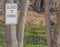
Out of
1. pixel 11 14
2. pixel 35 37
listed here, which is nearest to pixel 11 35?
pixel 11 14

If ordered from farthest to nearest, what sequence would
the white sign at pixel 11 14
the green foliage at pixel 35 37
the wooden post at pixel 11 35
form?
the green foliage at pixel 35 37, the wooden post at pixel 11 35, the white sign at pixel 11 14

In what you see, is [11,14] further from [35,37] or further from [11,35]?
[35,37]

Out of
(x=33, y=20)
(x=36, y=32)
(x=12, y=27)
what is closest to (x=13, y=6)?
(x=12, y=27)

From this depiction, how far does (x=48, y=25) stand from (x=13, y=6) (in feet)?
2.78

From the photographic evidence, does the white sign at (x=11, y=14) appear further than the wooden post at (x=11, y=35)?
No

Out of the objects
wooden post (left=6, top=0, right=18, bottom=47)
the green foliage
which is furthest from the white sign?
the green foliage

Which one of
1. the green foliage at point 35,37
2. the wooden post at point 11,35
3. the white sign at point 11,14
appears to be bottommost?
the green foliage at point 35,37

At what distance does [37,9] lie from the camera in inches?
634

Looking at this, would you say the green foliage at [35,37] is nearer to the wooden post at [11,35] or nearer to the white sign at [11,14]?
the wooden post at [11,35]

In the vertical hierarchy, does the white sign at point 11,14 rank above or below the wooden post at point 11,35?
above

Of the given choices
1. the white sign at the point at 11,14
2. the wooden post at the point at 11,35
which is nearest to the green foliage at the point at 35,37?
the wooden post at the point at 11,35

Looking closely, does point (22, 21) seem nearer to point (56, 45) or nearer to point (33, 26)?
point (56, 45)

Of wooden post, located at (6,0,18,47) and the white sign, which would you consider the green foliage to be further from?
the white sign

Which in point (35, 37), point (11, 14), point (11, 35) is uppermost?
point (11, 14)
